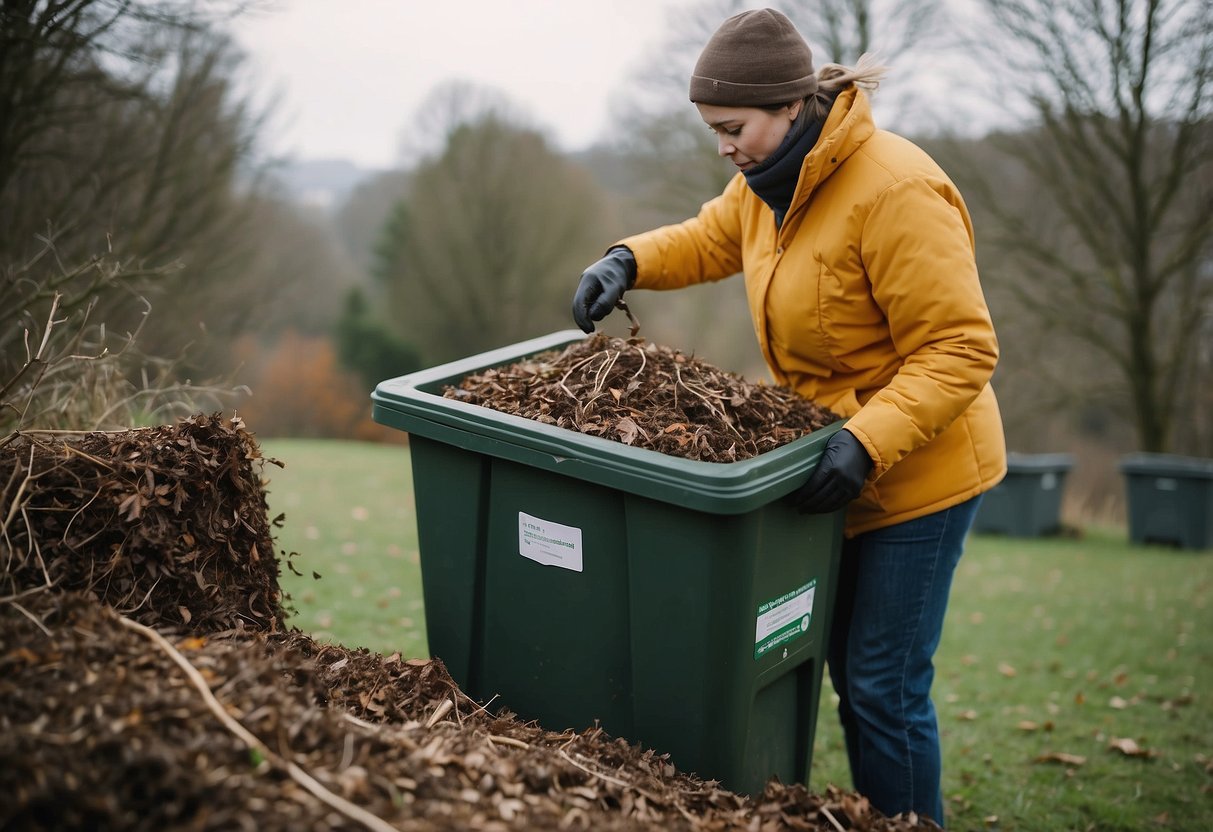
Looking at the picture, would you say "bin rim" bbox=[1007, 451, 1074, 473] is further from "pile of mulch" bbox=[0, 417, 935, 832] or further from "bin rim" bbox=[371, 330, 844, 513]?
"pile of mulch" bbox=[0, 417, 935, 832]

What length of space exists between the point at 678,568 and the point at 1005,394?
1651 centimetres

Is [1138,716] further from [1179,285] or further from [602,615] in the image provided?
[1179,285]

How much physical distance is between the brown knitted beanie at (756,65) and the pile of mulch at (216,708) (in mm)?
1505

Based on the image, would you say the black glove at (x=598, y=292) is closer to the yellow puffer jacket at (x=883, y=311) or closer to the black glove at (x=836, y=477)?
the yellow puffer jacket at (x=883, y=311)

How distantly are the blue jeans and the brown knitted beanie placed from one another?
1.18 m

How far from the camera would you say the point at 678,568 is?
2096mm

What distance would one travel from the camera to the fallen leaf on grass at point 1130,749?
3.80 m

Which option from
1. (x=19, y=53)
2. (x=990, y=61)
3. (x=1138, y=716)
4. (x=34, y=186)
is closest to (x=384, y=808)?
(x=1138, y=716)

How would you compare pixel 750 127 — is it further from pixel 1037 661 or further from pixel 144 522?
pixel 1037 661

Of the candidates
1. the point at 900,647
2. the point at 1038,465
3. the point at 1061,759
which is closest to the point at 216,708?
the point at 900,647

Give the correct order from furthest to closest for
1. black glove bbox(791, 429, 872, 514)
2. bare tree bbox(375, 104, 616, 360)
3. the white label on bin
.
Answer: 1. bare tree bbox(375, 104, 616, 360)
2. the white label on bin
3. black glove bbox(791, 429, 872, 514)

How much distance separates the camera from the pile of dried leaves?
2189 mm

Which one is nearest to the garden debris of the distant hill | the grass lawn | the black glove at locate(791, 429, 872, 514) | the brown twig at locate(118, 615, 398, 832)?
the grass lawn

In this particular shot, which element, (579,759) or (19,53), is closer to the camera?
(579,759)
